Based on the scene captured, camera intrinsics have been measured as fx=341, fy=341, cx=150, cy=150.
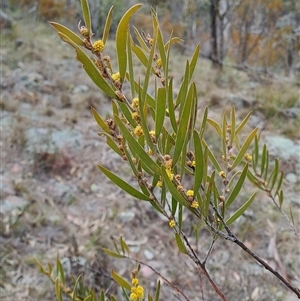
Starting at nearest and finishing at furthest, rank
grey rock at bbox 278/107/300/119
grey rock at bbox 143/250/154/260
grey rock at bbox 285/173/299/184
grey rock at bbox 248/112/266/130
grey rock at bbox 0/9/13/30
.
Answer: grey rock at bbox 143/250/154/260
grey rock at bbox 285/173/299/184
grey rock at bbox 248/112/266/130
grey rock at bbox 278/107/300/119
grey rock at bbox 0/9/13/30

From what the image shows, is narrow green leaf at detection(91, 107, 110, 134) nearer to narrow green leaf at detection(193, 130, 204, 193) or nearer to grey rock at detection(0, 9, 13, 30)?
narrow green leaf at detection(193, 130, 204, 193)

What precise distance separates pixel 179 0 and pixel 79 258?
8.08 m

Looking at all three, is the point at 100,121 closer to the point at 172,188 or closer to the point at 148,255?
the point at 172,188

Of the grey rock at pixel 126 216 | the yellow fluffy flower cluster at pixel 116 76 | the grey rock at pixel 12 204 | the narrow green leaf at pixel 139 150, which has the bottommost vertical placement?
the grey rock at pixel 126 216

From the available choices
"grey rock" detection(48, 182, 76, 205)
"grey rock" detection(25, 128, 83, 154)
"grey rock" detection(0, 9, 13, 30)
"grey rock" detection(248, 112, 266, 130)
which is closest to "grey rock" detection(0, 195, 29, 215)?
"grey rock" detection(48, 182, 76, 205)

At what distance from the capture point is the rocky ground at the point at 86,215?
1224 millimetres

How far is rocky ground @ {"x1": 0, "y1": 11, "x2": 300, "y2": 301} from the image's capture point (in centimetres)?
122

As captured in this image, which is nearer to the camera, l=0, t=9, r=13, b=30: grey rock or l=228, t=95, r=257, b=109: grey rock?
l=228, t=95, r=257, b=109: grey rock

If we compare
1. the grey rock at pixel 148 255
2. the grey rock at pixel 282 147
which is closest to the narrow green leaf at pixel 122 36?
the grey rock at pixel 148 255

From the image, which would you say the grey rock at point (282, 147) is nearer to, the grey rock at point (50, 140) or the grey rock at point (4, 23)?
the grey rock at point (50, 140)

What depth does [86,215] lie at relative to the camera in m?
1.58

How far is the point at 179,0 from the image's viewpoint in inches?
323

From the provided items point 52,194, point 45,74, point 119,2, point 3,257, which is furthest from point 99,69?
point 119,2

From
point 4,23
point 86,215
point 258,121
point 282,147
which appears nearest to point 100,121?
point 86,215
